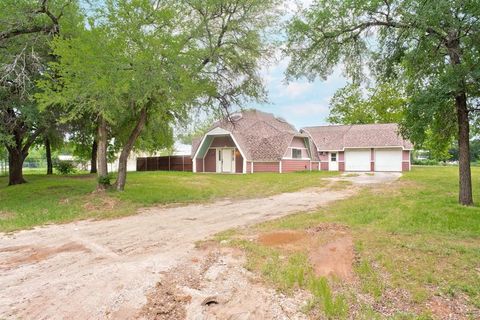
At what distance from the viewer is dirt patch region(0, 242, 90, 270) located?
5.95 m

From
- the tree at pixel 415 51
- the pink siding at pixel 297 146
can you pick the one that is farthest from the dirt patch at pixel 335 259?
the pink siding at pixel 297 146

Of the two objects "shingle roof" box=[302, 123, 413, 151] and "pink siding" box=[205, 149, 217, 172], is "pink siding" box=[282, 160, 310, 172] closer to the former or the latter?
"shingle roof" box=[302, 123, 413, 151]

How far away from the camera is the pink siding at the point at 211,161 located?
3044 cm

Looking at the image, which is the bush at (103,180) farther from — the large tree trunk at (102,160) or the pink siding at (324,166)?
the pink siding at (324,166)

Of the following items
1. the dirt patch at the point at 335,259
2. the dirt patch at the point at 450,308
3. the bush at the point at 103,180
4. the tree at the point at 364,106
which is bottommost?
the dirt patch at the point at 450,308

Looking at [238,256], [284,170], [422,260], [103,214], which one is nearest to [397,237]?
[422,260]

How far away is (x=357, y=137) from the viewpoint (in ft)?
109

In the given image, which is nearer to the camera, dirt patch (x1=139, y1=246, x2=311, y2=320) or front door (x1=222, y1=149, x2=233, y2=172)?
dirt patch (x1=139, y1=246, x2=311, y2=320)

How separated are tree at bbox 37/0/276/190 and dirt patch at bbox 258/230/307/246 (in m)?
5.86

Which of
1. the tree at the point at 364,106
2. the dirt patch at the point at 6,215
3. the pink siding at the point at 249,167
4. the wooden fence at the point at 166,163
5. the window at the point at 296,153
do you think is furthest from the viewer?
the tree at the point at 364,106

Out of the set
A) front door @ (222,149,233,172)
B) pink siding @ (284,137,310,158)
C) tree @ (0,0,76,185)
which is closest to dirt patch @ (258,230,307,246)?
tree @ (0,0,76,185)

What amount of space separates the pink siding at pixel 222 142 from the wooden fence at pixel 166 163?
3358mm

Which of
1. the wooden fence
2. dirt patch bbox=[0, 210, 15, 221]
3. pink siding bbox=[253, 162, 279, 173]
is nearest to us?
dirt patch bbox=[0, 210, 15, 221]

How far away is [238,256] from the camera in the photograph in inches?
229
